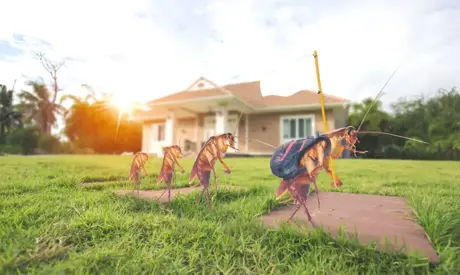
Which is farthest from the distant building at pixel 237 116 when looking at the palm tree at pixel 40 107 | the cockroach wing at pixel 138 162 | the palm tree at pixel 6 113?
the cockroach wing at pixel 138 162

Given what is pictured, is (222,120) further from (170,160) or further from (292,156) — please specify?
(292,156)

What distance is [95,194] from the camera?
2.33 metres

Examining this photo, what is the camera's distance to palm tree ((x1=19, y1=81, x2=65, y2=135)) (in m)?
2.75

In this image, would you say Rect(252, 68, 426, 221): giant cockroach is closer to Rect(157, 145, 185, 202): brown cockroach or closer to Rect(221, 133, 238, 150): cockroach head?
Rect(221, 133, 238, 150): cockroach head

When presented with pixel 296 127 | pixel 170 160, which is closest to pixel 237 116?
pixel 296 127

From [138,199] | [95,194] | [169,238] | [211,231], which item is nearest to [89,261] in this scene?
[169,238]

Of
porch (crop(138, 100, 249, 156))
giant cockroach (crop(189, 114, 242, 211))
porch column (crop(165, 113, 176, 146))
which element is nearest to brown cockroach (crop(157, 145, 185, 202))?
giant cockroach (crop(189, 114, 242, 211))

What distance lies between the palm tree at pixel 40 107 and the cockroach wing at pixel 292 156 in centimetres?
259

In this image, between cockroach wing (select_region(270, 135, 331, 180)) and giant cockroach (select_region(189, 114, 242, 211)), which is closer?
cockroach wing (select_region(270, 135, 331, 180))

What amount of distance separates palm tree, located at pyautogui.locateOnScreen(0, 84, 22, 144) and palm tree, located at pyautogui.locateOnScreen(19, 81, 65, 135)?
124mm

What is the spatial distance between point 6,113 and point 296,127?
11.6 metres

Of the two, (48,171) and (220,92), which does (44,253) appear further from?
(220,92)

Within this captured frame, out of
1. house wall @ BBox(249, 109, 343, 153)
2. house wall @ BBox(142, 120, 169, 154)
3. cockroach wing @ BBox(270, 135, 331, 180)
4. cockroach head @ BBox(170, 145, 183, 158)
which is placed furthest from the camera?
house wall @ BBox(142, 120, 169, 154)

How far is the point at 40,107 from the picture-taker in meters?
3.22
